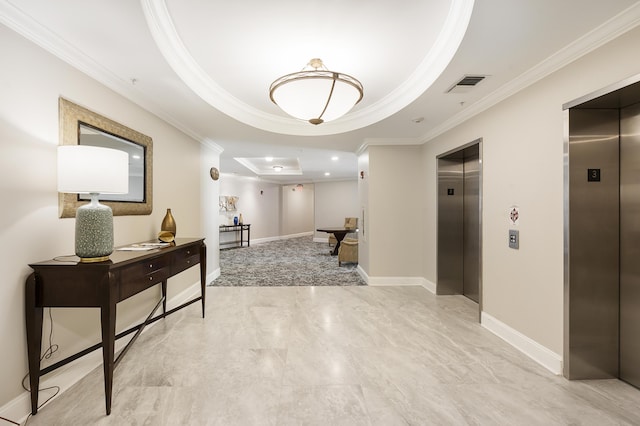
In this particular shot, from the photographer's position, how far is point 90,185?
1.82 m

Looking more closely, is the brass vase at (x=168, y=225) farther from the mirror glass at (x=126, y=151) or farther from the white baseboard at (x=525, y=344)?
the white baseboard at (x=525, y=344)

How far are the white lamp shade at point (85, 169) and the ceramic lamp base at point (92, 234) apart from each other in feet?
0.46

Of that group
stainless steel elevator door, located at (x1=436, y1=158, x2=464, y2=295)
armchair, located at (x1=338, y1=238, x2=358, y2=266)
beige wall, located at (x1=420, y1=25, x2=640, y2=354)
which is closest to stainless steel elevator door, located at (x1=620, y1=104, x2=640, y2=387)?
beige wall, located at (x1=420, y1=25, x2=640, y2=354)

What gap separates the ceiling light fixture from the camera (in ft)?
7.47

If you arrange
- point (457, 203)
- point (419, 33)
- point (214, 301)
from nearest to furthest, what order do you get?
point (419, 33) → point (214, 301) → point (457, 203)

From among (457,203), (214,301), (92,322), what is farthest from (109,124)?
(457,203)

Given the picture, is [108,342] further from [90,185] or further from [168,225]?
[168,225]

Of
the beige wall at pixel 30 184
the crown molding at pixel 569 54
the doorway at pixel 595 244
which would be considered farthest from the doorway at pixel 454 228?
the beige wall at pixel 30 184

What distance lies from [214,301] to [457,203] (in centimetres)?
389

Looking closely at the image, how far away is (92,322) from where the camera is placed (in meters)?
2.33

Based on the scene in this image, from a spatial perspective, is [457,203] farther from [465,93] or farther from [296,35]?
[296,35]

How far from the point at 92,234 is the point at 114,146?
3.86 ft

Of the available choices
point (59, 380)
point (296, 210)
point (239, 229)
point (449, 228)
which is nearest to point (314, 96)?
point (59, 380)

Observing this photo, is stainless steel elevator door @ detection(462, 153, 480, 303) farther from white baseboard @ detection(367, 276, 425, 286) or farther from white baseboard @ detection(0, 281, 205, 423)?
white baseboard @ detection(0, 281, 205, 423)
